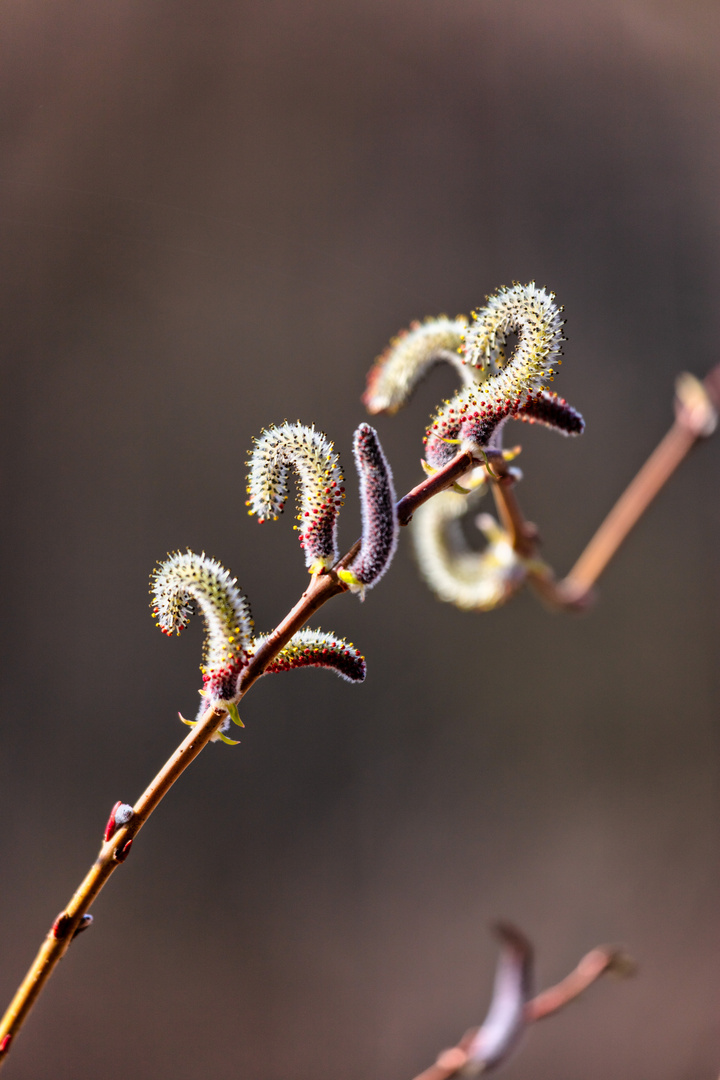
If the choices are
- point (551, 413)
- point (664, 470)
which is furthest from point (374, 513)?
point (664, 470)

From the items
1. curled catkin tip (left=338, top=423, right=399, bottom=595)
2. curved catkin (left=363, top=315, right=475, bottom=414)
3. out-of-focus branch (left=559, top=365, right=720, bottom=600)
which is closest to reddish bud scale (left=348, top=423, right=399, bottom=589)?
curled catkin tip (left=338, top=423, right=399, bottom=595)

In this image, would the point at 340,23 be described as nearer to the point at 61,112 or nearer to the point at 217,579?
the point at 61,112

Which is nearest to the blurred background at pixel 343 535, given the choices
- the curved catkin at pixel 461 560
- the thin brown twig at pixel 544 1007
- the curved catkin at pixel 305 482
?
the curved catkin at pixel 461 560

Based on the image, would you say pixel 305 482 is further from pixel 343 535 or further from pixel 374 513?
pixel 343 535

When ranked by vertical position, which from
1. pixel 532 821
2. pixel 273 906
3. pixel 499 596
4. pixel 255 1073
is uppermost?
pixel 499 596

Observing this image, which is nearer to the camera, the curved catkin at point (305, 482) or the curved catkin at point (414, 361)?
the curved catkin at point (305, 482)

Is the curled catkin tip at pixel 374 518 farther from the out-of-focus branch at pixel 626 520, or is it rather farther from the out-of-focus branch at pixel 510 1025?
the out-of-focus branch at pixel 510 1025

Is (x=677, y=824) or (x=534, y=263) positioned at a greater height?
(x=534, y=263)

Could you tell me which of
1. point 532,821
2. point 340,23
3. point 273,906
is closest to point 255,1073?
point 273,906
